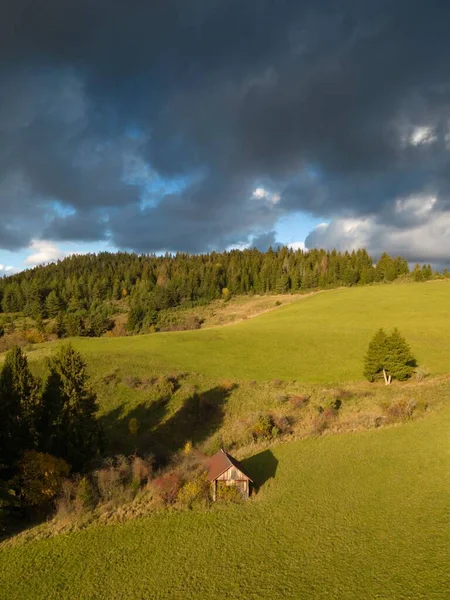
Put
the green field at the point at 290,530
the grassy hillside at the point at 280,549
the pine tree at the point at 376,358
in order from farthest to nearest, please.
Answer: the pine tree at the point at 376,358, the green field at the point at 290,530, the grassy hillside at the point at 280,549

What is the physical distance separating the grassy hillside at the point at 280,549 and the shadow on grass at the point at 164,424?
40.7 feet

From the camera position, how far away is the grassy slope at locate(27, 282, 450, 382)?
56188 millimetres

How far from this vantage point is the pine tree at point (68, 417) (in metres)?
29.5

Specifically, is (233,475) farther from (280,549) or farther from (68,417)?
(68,417)

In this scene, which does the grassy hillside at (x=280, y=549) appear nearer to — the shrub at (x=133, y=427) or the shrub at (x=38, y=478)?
the shrub at (x=38, y=478)

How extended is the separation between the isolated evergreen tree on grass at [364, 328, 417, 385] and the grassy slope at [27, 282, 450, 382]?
305cm

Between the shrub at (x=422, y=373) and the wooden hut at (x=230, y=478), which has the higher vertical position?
the shrub at (x=422, y=373)

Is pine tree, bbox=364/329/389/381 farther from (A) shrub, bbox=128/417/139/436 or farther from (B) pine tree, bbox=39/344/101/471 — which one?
(B) pine tree, bbox=39/344/101/471

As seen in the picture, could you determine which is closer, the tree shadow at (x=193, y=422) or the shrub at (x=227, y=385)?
the tree shadow at (x=193, y=422)

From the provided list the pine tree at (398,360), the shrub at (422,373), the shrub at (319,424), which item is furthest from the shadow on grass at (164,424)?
the shrub at (422,373)

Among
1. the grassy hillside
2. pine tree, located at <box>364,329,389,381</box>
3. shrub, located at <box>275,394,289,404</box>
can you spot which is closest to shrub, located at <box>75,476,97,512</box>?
the grassy hillside

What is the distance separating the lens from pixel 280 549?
70.8ft

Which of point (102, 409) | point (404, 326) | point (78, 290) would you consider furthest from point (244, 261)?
point (102, 409)

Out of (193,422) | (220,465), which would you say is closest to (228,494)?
(220,465)
